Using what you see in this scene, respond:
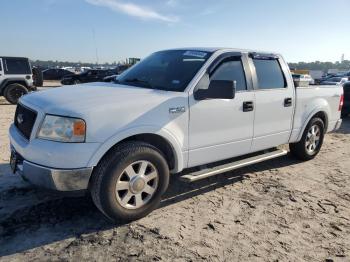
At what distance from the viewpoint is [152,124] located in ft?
11.6

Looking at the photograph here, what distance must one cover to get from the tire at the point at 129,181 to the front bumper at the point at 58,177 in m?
0.13

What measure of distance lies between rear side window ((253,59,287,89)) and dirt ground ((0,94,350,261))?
1.39m

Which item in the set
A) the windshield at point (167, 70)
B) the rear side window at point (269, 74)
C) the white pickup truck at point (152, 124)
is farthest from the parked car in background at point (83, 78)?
the white pickup truck at point (152, 124)

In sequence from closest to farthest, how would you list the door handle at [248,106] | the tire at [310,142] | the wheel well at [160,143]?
the wheel well at [160,143] → the door handle at [248,106] → the tire at [310,142]

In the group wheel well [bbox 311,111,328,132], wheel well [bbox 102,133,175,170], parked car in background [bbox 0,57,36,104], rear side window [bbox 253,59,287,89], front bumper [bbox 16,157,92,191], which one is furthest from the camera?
parked car in background [bbox 0,57,36,104]

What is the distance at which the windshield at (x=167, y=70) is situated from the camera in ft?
13.4

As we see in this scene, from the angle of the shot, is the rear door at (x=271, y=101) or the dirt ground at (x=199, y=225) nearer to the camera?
the dirt ground at (x=199, y=225)

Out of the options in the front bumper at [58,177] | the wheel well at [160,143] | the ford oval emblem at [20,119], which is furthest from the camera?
the ford oval emblem at [20,119]

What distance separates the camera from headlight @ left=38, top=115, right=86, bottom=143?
3119mm

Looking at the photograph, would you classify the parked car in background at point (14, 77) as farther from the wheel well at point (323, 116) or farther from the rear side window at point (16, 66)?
the wheel well at point (323, 116)

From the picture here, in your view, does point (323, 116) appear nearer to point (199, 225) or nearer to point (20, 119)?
point (199, 225)

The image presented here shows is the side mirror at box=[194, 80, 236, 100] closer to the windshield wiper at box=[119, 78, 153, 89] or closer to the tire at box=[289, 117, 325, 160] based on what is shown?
the windshield wiper at box=[119, 78, 153, 89]

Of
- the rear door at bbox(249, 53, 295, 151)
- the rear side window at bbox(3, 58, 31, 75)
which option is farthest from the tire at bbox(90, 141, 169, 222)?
the rear side window at bbox(3, 58, 31, 75)

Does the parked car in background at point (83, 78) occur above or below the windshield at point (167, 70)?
below
